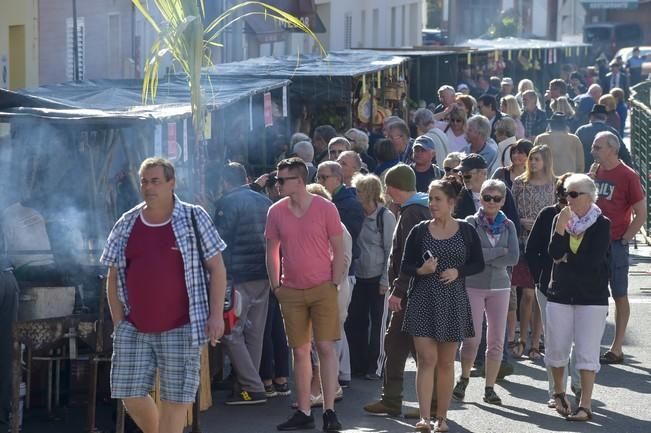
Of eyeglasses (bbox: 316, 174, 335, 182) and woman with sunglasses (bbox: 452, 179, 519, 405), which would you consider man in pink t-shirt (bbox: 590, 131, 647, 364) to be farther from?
eyeglasses (bbox: 316, 174, 335, 182)

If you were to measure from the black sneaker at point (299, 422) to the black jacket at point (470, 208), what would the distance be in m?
2.23

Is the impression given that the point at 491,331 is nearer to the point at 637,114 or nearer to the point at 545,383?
the point at 545,383

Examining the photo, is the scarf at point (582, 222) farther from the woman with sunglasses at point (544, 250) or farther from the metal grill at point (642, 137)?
the metal grill at point (642, 137)

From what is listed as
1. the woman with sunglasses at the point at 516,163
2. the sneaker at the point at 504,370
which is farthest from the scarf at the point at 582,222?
the woman with sunglasses at the point at 516,163

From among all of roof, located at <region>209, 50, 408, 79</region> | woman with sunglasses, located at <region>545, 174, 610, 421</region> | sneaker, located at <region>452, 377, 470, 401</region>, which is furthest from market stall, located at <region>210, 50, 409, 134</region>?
woman with sunglasses, located at <region>545, 174, 610, 421</region>

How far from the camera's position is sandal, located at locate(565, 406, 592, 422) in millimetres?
9516

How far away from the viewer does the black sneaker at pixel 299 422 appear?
927 cm

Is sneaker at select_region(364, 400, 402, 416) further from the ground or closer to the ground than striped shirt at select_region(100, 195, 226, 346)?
closer to the ground

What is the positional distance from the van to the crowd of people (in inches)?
2234

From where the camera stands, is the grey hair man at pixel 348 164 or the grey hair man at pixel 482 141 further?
the grey hair man at pixel 482 141

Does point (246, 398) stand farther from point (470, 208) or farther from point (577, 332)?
point (577, 332)

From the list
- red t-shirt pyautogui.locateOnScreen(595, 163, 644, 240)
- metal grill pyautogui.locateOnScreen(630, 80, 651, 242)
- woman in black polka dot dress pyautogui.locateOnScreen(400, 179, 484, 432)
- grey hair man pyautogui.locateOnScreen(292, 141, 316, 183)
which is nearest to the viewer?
woman in black polka dot dress pyautogui.locateOnScreen(400, 179, 484, 432)

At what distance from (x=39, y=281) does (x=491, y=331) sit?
3159 millimetres

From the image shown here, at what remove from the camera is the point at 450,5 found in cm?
6106
